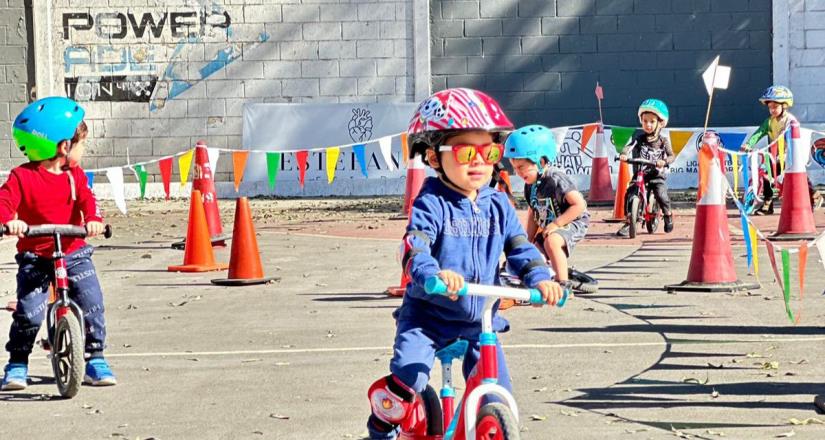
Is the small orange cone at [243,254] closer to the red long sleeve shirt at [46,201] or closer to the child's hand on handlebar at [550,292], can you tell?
the red long sleeve shirt at [46,201]

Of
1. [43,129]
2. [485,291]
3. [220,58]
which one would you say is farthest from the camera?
[220,58]

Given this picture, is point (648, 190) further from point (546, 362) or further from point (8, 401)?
point (8, 401)

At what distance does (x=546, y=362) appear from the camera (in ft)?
27.3

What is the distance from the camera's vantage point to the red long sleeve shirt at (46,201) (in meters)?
7.84

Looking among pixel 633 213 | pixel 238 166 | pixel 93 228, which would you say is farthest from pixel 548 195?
pixel 238 166

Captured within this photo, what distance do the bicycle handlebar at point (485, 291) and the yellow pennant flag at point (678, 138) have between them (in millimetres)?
16006

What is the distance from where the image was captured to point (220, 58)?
2348 centimetres

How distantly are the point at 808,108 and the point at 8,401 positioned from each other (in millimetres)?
17882

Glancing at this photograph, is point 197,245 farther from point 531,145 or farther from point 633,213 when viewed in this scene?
point 633,213

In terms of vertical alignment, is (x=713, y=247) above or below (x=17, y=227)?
below

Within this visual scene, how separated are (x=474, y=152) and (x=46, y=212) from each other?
10.8 ft

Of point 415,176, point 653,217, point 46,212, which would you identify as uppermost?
point 46,212

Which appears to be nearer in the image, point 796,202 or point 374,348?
point 374,348

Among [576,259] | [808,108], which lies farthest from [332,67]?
[576,259]
